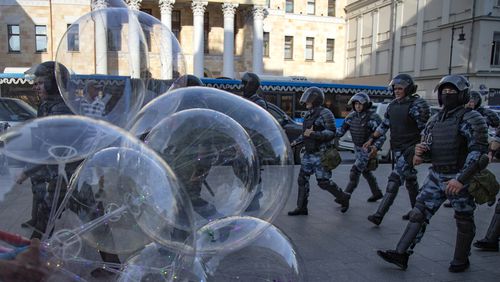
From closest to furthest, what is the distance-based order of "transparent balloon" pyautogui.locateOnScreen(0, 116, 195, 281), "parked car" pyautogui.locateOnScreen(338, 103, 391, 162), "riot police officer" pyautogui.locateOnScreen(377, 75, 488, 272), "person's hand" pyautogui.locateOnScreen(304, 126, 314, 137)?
"transparent balloon" pyautogui.locateOnScreen(0, 116, 195, 281) → "riot police officer" pyautogui.locateOnScreen(377, 75, 488, 272) → "person's hand" pyautogui.locateOnScreen(304, 126, 314, 137) → "parked car" pyautogui.locateOnScreen(338, 103, 391, 162)

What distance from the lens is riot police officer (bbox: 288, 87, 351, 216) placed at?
5555 mm

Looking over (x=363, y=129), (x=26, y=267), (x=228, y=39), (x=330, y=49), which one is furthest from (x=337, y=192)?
(x=330, y=49)

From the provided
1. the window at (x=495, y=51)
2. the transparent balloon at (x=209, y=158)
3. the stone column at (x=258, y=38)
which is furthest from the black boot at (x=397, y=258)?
the stone column at (x=258, y=38)

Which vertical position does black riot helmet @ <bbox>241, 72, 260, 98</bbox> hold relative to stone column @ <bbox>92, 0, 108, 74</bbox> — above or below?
below

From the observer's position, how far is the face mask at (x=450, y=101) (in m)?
3.84

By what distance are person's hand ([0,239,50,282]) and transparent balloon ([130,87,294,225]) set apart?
1.72 metres

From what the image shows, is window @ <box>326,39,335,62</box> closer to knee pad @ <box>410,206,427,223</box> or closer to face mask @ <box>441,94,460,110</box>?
face mask @ <box>441,94,460,110</box>

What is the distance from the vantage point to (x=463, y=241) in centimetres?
386

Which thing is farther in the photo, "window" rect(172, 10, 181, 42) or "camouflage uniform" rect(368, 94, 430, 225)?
"window" rect(172, 10, 181, 42)

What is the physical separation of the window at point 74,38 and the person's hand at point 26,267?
2.55 m

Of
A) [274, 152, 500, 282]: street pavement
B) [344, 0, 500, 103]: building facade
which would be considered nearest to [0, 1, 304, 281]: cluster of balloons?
[274, 152, 500, 282]: street pavement

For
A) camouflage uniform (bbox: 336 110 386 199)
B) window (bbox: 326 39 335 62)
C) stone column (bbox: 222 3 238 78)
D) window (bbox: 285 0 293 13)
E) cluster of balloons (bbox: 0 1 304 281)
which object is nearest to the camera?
cluster of balloons (bbox: 0 1 304 281)

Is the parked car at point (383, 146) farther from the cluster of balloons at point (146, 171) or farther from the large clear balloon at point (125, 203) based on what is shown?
the large clear balloon at point (125, 203)

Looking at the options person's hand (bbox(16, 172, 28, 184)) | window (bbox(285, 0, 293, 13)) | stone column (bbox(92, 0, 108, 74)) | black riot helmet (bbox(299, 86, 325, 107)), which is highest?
window (bbox(285, 0, 293, 13))
